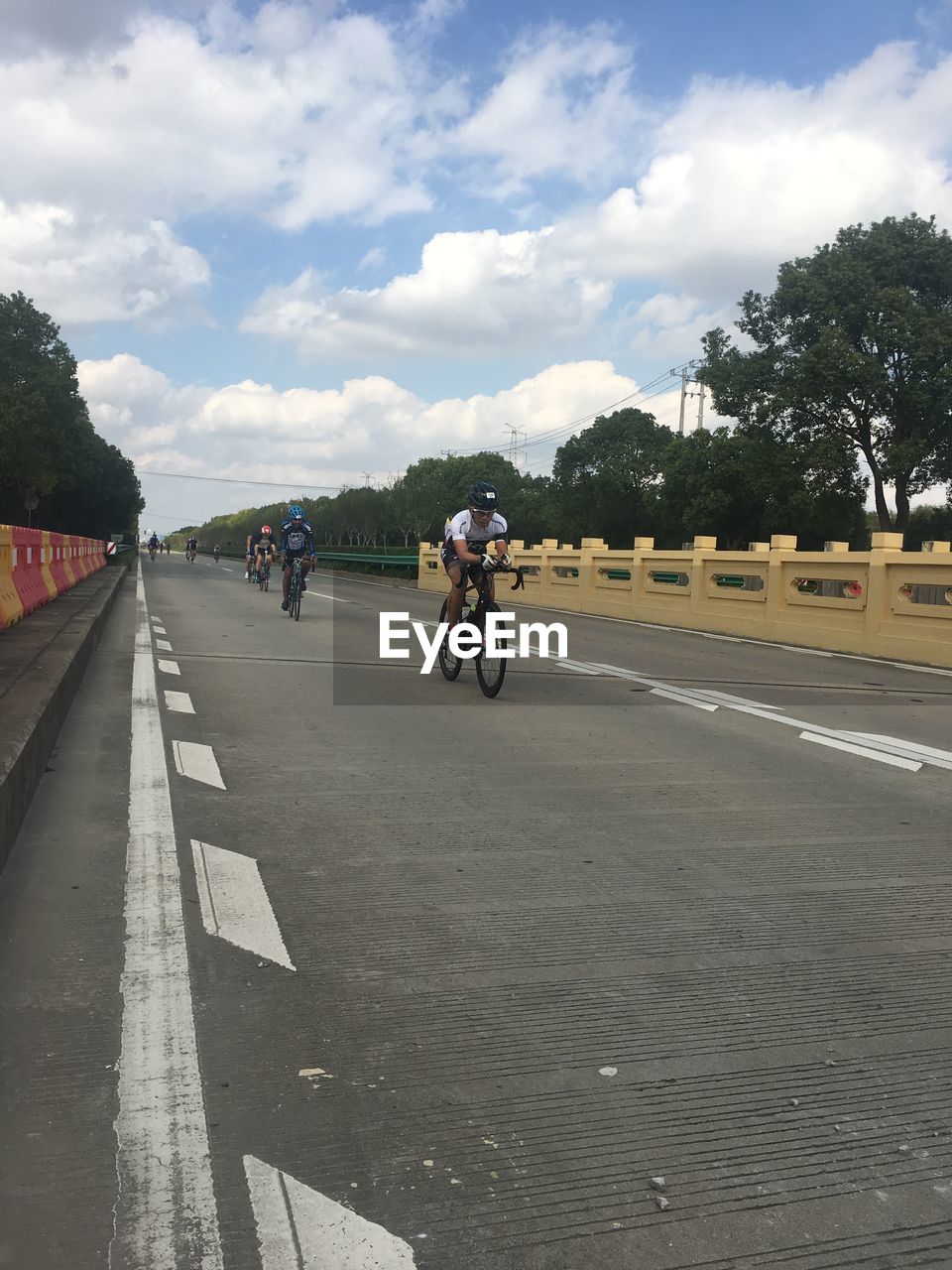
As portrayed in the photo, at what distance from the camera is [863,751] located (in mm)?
7418

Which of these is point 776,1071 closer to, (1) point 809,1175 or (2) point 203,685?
(1) point 809,1175

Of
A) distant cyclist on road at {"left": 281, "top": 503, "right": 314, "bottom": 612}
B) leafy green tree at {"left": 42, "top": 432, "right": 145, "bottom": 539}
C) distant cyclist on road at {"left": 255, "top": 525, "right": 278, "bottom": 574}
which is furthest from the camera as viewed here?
leafy green tree at {"left": 42, "top": 432, "right": 145, "bottom": 539}

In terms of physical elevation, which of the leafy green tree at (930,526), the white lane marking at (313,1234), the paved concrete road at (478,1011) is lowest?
the white lane marking at (313,1234)

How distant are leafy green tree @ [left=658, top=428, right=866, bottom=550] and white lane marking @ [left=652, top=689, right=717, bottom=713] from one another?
38.4m

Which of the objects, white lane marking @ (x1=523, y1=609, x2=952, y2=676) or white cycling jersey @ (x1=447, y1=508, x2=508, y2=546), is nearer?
white cycling jersey @ (x1=447, y1=508, x2=508, y2=546)

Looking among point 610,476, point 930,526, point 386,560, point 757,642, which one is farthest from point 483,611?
point 610,476

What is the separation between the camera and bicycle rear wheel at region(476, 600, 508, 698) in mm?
9906

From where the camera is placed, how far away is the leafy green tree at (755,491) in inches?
1874

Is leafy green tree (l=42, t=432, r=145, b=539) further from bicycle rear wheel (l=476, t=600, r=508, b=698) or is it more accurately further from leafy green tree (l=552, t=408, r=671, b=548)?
bicycle rear wheel (l=476, t=600, r=508, b=698)

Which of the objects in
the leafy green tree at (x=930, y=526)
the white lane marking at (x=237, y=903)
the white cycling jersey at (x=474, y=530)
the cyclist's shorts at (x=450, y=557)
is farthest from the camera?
the leafy green tree at (x=930, y=526)

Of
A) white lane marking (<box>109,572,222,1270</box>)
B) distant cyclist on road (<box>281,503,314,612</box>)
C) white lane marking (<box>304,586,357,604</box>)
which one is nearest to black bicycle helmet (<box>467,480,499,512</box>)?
white lane marking (<box>109,572,222,1270</box>)

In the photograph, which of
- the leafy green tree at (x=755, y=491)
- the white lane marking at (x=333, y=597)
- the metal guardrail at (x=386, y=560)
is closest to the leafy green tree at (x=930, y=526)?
the leafy green tree at (x=755, y=491)

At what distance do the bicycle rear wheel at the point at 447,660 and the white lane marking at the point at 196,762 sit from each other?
3.95 metres

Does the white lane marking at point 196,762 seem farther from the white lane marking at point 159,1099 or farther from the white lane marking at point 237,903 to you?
the white lane marking at point 159,1099
